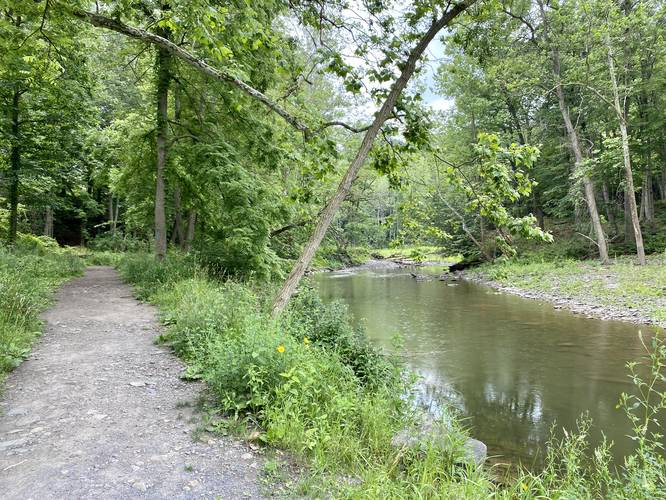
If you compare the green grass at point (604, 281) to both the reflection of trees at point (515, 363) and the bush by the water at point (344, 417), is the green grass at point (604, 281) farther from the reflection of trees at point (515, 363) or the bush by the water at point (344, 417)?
the bush by the water at point (344, 417)

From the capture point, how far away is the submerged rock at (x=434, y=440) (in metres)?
3.91

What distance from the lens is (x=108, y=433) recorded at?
3500 millimetres

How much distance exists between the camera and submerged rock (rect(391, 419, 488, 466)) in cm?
391

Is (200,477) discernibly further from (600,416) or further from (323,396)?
(600,416)

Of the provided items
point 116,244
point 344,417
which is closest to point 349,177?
point 344,417

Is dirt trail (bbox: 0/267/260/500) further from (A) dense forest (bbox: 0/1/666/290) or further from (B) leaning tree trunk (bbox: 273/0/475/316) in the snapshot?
(A) dense forest (bbox: 0/1/666/290)

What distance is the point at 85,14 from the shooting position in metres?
5.30

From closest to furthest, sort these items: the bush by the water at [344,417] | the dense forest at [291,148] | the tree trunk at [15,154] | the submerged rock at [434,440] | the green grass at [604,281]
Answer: the bush by the water at [344,417]
the submerged rock at [434,440]
the dense forest at [291,148]
the green grass at [604,281]
the tree trunk at [15,154]

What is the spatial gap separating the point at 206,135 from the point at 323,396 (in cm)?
979

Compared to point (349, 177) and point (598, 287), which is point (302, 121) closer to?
point (349, 177)

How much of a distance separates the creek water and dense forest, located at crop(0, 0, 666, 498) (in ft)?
3.17

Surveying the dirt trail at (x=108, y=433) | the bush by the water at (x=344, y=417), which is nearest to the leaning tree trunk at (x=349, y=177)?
the bush by the water at (x=344, y=417)

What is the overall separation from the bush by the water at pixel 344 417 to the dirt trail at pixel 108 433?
417mm

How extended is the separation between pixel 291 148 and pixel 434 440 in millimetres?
4620
